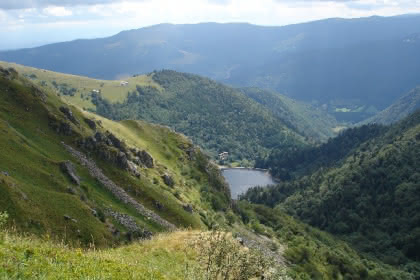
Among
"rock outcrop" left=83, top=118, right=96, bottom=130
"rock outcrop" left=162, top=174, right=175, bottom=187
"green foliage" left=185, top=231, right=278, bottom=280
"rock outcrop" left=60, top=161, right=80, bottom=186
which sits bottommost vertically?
"rock outcrop" left=162, top=174, right=175, bottom=187

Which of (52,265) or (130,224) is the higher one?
(52,265)

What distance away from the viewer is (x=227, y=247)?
2408 centimetres

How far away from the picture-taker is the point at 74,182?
55.6 m

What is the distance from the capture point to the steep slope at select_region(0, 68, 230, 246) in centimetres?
4211

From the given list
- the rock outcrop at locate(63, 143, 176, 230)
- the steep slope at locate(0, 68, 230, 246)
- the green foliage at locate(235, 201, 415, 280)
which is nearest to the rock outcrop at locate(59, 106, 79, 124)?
the steep slope at locate(0, 68, 230, 246)

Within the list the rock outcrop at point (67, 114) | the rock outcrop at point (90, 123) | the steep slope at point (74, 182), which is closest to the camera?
the steep slope at point (74, 182)

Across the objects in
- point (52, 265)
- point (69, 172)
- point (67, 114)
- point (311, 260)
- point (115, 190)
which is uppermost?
point (52, 265)

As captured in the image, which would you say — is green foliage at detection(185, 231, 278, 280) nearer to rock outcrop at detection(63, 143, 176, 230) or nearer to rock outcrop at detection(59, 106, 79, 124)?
rock outcrop at detection(63, 143, 176, 230)

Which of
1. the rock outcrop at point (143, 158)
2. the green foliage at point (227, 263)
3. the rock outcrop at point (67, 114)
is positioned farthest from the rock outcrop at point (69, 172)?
the green foliage at point (227, 263)

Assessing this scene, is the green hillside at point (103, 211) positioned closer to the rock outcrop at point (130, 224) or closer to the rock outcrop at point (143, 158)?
the rock outcrop at point (130, 224)

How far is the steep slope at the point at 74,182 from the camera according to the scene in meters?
42.1

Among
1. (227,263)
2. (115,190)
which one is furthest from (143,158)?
(227,263)

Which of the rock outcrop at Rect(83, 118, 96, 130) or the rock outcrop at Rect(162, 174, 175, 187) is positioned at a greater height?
the rock outcrop at Rect(83, 118, 96, 130)

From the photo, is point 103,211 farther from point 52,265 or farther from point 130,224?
point 52,265
